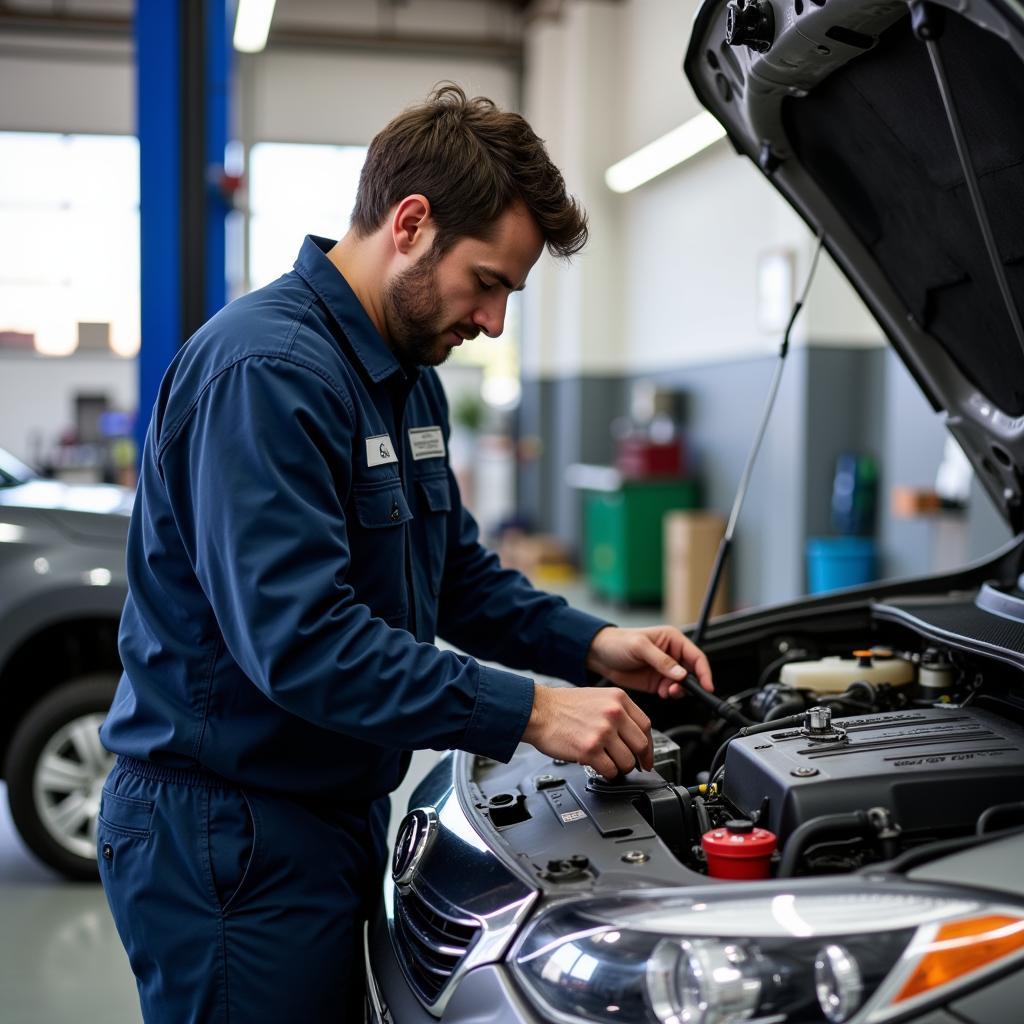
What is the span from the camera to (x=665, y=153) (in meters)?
7.74

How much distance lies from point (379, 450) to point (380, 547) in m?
0.12

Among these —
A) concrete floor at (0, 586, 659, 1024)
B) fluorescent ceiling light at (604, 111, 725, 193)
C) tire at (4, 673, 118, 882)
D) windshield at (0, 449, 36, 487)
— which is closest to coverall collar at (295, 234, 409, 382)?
concrete floor at (0, 586, 659, 1024)

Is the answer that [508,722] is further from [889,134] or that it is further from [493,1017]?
[889,134]

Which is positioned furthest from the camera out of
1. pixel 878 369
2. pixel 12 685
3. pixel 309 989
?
pixel 878 369

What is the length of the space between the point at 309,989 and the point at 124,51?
10786mm

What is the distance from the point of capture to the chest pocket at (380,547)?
53.8 inches

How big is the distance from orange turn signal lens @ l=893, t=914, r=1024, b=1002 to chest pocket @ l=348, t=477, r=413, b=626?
73cm

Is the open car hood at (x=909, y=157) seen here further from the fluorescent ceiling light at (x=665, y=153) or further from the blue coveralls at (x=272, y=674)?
the fluorescent ceiling light at (x=665, y=153)

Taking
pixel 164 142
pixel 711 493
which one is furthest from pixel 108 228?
pixel 164 142

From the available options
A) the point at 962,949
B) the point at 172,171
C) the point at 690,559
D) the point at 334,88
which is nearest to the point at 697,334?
the point at 690,559

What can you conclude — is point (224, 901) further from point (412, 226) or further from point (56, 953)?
point (56, 953)

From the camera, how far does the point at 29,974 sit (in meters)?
2.65

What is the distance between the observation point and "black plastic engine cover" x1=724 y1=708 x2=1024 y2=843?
122 cm

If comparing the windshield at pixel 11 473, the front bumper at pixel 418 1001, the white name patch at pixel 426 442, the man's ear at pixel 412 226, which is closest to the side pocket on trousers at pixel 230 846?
the front bumper at pixel 418 1001
